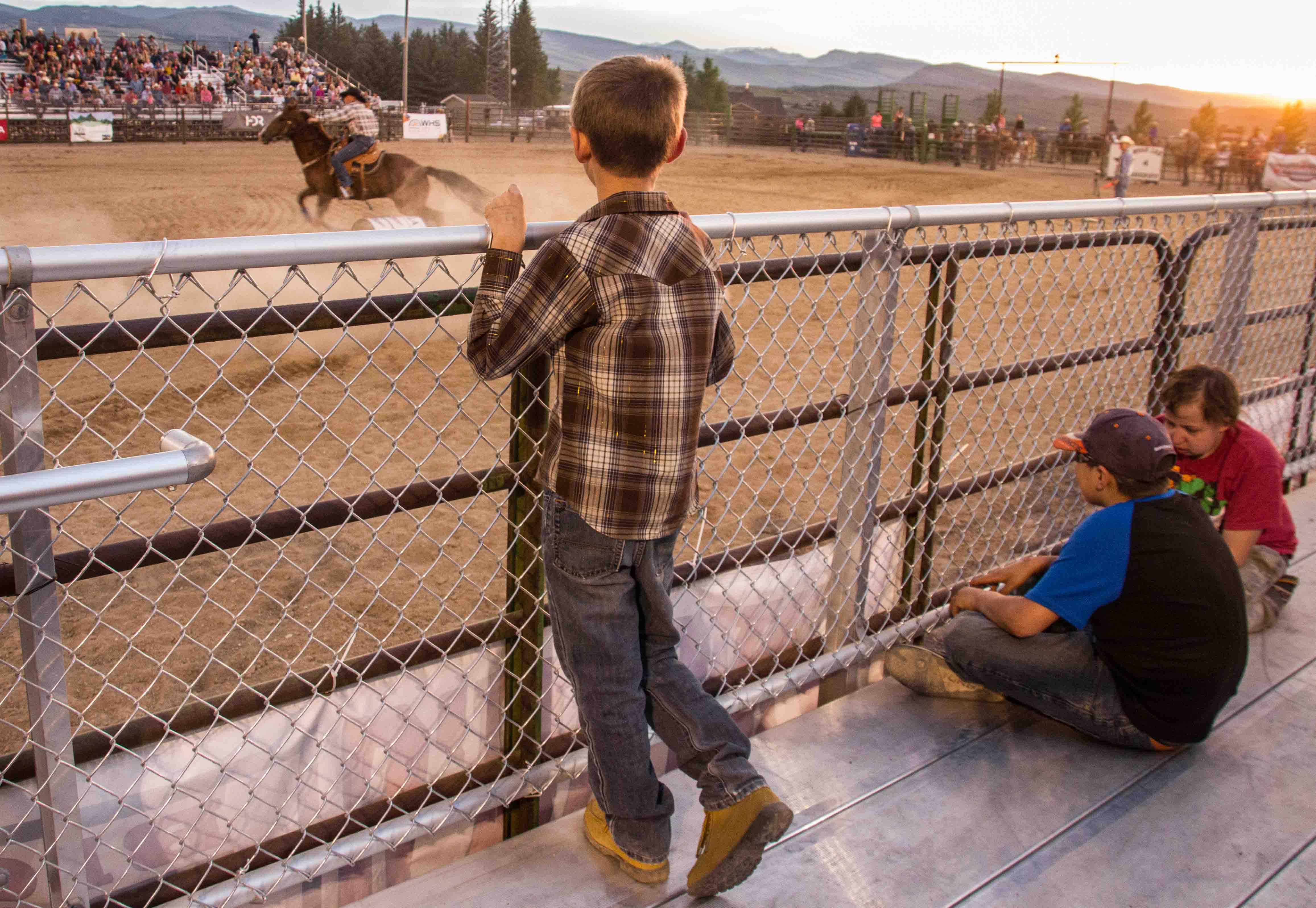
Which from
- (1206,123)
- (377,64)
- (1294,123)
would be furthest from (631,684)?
(377,64)

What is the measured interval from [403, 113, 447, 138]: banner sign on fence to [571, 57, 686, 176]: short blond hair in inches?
1275

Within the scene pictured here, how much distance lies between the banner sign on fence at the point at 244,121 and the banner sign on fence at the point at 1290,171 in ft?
83.6

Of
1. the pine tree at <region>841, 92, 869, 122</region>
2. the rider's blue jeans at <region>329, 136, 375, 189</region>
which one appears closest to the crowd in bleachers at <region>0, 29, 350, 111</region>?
the rider's blue jeans at <region>329, 136, 375, 189</region>

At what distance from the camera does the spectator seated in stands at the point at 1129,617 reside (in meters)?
2.52

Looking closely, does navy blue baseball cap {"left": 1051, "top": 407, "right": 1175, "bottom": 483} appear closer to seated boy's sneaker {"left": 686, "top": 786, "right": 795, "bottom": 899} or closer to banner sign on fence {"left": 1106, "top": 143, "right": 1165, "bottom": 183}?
seated boy's sneaker {"left": 686, "top": 786, "right": 795, "bottom": 899}

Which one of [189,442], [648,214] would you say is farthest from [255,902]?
[648,214]

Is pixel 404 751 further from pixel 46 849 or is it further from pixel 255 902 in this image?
pixel 46 849

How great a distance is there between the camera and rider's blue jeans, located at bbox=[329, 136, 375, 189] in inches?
576

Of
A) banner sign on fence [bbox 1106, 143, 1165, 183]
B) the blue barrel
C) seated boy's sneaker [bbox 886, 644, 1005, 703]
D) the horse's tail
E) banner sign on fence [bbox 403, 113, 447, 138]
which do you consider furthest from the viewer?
the blue barrel

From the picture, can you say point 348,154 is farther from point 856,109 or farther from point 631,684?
point 856,109

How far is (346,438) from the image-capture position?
6.76 m

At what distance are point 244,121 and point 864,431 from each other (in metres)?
29.9

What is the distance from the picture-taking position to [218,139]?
27.9 metres

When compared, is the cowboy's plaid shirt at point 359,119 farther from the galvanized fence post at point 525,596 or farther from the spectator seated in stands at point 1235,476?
the galvanized fence post at point 525,596
